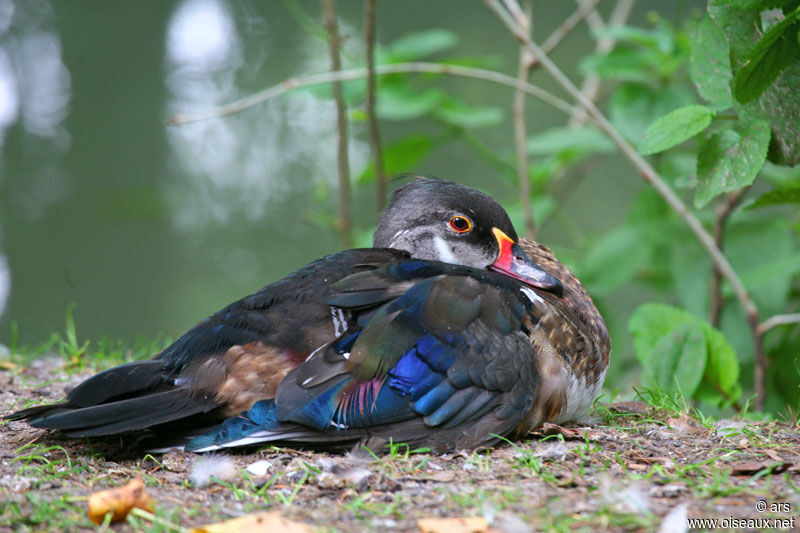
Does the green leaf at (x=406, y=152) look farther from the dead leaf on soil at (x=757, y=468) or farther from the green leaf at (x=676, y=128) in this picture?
the dead leaf on soil at (x=757, y=468)

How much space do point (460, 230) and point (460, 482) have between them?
1395 millimetres

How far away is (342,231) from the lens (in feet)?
18.1

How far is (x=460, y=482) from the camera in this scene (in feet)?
8.01

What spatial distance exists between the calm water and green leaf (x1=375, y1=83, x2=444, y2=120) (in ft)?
7.33

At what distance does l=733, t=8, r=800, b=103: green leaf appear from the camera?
2.76 meters

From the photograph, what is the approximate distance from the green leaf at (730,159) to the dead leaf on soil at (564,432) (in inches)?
35.1

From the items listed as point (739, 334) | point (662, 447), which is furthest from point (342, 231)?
point (662, 447)

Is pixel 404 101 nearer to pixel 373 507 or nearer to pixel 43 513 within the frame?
pixel 373 507

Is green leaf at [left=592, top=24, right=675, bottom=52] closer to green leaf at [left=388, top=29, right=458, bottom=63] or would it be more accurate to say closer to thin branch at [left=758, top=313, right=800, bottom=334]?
green leaf at [left=388, top=29, right=458, bottom=63]

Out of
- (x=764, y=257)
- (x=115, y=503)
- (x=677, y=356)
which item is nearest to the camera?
(x=115, y=503)

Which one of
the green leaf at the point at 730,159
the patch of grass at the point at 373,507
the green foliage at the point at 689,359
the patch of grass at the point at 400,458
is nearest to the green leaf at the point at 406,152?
the green foliage at the point at 689,359

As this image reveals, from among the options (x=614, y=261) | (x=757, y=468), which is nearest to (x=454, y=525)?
(x=757, y=468)

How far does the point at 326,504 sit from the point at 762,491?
3.72 ft

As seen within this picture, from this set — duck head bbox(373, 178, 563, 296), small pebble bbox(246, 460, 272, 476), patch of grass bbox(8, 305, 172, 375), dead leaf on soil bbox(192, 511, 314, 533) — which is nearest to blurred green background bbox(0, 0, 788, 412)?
patch of grass bbox(8, 305, 172, 375)
